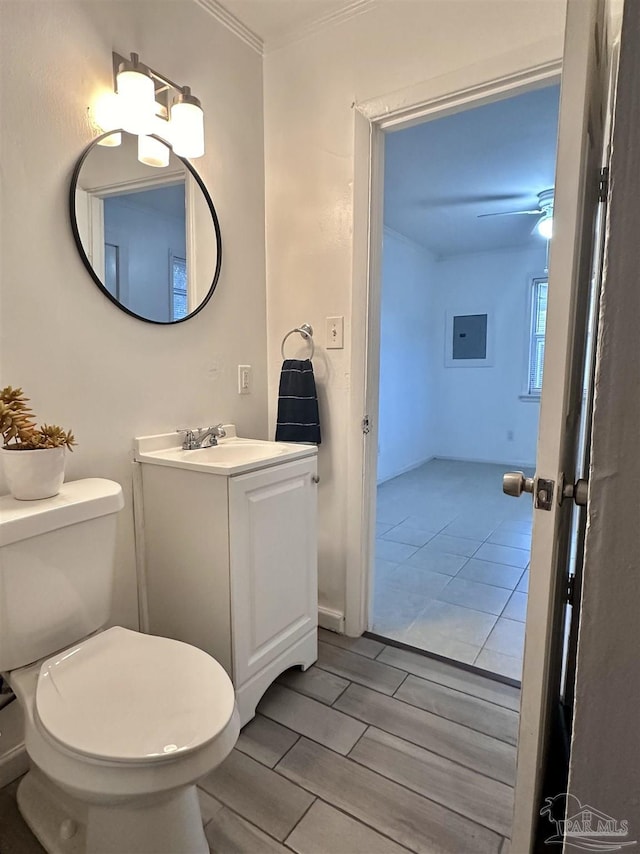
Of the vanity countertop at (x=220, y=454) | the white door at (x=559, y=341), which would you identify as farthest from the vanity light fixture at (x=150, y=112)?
the white door at (x=559, y=341)

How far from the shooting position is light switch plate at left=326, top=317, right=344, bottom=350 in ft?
6.32

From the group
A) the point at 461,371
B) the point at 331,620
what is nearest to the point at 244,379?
the point at 331,620

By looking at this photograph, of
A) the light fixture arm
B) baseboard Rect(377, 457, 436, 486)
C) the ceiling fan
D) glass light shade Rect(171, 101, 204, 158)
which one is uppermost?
the ceiling fan

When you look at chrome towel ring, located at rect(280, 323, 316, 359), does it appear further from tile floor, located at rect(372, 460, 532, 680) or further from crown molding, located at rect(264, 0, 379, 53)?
tile floor, located at rect(372, 460, 532, 680)

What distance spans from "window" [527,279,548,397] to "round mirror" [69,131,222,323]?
14.6ft

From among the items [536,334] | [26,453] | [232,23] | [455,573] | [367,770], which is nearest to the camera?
[26,453]

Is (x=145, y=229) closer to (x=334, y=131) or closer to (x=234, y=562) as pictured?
(x=334, y=131)

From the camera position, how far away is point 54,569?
46.6 inches

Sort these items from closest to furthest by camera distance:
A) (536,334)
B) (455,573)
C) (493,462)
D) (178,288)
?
(178,288) < (455,573) < (536,334) < (493,462)

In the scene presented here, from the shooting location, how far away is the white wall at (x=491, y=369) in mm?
5344

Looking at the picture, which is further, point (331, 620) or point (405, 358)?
point (405, 358)

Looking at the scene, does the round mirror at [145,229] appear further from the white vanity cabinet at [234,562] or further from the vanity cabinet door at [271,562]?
the vanity cabinet door at [271,562]

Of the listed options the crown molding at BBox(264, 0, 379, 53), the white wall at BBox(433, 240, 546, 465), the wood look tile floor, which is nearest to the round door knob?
the wood look tile floor

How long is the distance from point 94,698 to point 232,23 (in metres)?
2.35
